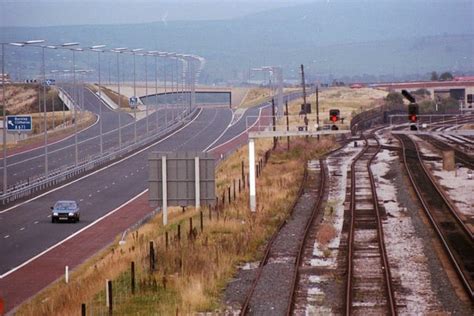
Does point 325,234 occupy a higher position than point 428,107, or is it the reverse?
point 428,107

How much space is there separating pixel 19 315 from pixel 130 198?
28914mm

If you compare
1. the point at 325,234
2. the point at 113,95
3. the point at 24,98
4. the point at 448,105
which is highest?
the point at 113,95

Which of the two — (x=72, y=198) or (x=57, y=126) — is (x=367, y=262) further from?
(x=57, y=126)

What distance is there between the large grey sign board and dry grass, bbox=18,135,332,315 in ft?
2.84

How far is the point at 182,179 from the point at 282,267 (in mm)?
10749

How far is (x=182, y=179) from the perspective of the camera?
35.9 meters

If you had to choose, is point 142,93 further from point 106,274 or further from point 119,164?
point 106,274

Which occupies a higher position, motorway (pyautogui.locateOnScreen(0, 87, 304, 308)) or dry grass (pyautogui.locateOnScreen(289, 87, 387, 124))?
dry grass (pyautogui.locateOnScreen(289, 87, 387, 124))

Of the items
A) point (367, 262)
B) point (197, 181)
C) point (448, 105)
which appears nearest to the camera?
point (367, 262)

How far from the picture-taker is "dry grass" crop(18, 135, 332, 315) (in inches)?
840

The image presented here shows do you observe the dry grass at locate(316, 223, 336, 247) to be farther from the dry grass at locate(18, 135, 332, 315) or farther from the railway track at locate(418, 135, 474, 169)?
the railway track at locate(418, 135, 474, 169)

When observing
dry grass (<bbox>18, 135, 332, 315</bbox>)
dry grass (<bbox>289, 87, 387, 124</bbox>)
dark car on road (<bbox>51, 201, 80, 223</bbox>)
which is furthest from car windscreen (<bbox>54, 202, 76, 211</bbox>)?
dry grass (<bbox>289, 87, 387, 124</bbox>)

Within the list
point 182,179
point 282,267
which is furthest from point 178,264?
point 182,179

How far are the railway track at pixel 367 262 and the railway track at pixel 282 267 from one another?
4.24 ft
